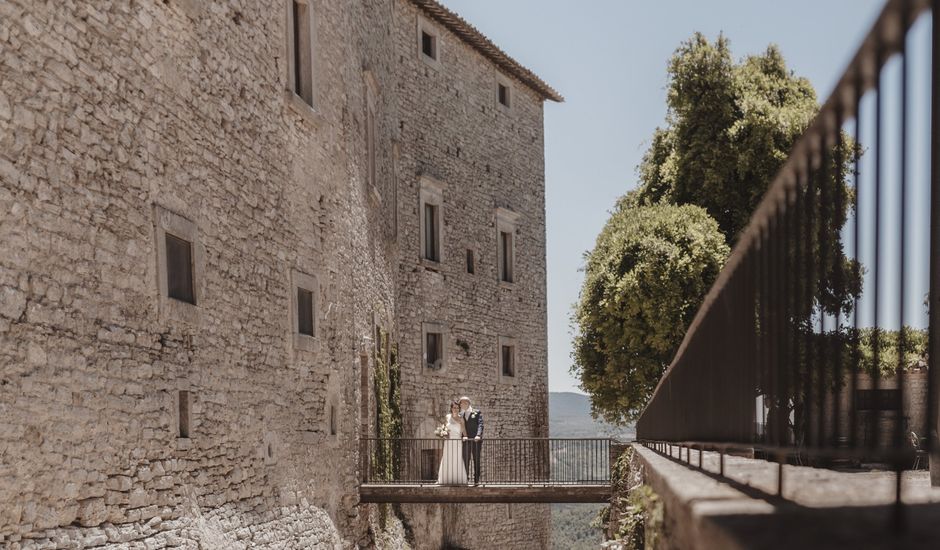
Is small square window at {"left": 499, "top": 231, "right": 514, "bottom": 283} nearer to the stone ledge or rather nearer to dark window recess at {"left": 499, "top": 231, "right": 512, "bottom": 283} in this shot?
dark window recess at {"left": 499, "top": 231, "right": 512, "bottom": 283}

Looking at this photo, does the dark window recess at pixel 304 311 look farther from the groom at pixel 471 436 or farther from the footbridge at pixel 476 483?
the groom at pixel 471 436

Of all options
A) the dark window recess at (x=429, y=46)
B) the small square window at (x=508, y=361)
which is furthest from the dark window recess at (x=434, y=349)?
the dark window recess at (x=429, y=46)

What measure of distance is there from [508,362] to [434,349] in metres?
4.07

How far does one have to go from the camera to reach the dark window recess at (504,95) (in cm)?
2834

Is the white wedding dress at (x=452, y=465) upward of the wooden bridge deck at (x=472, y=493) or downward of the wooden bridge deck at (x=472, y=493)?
upward

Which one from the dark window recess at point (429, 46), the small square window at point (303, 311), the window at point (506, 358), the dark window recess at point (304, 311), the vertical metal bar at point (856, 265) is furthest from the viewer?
the window at point (506, 358)

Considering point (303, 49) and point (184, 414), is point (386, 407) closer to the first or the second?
point (303, 49)

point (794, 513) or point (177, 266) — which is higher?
Result: point (177, 266)

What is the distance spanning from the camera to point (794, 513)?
2.53 meters

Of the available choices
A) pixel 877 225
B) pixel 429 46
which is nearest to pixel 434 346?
pixel 429 46

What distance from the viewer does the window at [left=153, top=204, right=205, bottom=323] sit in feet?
32.6

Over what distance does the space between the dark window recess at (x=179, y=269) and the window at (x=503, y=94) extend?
1812 cm

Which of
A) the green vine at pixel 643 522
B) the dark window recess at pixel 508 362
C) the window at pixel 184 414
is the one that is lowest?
the green vine at pixel 643 522

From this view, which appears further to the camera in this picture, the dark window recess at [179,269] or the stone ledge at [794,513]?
the dark window recess at [179,269]
